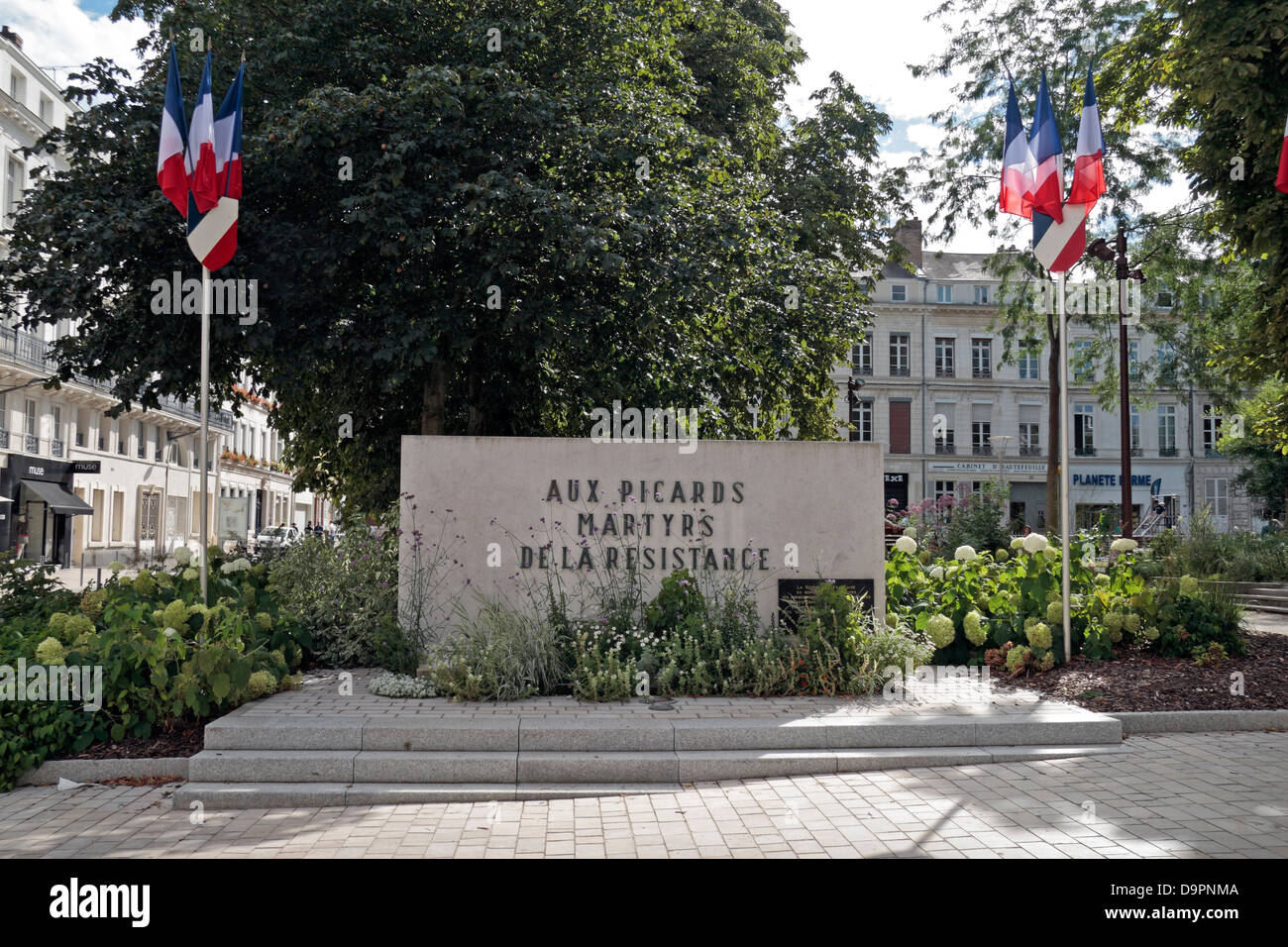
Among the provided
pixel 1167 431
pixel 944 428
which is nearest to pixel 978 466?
pixel 944 428

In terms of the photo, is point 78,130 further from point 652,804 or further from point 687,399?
point 652,804

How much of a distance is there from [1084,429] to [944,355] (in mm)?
8602

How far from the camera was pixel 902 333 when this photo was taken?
5188 cm

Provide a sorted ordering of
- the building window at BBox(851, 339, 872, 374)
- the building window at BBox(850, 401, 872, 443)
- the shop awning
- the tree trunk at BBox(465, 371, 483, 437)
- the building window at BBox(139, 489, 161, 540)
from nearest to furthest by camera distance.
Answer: the tree trunk at BBox(465, 371, 483, 437), the shop awning, the building window at BBox(139, 489, 161, 540), the building window at BBox(850, 401, 872, 443), the building window at BBox(851, 339, 872, 374)

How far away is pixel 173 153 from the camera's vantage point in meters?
9.03

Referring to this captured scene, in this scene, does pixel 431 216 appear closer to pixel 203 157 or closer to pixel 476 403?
pixel 203 157

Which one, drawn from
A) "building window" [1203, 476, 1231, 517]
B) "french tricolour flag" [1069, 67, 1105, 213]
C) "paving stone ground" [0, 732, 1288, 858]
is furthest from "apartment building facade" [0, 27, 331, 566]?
"building window" [1203, 476, 1231, 517]

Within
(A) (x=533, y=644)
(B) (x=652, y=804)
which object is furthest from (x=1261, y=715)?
(A) (x=533, y=644)

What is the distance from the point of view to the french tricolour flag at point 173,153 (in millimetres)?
9023

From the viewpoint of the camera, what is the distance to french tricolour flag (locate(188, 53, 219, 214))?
29.7 ft

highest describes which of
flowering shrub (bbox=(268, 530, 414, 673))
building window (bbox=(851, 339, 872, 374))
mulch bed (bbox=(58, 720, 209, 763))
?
building window (bbox=(851, 339, 872, 374))

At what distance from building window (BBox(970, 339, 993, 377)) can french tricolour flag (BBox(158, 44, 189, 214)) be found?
4836cm

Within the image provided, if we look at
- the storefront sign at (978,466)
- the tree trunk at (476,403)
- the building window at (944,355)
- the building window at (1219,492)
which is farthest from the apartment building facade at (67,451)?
the building window at (1219,492)

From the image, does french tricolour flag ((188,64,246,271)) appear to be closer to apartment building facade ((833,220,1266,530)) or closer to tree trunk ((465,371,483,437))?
tree trunk ((465,371,483,437))
